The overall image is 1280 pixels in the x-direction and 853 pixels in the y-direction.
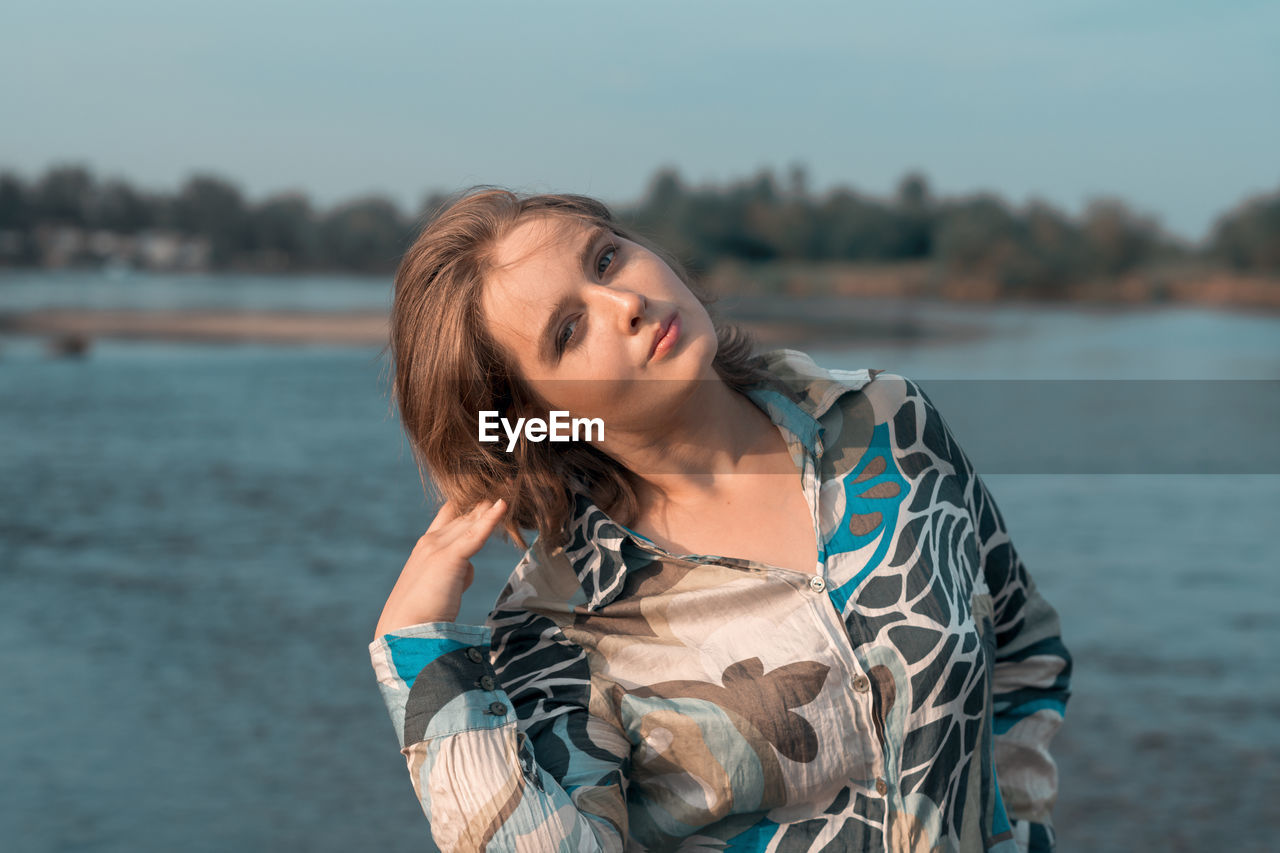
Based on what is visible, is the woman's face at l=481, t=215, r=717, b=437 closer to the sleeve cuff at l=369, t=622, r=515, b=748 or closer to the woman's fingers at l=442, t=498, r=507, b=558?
the woman's fingers at l=442, t=498, r=507, b=558

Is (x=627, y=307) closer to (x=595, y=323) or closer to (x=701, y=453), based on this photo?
(x=595, y=323)

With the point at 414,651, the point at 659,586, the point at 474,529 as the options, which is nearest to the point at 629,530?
the point at 659,586

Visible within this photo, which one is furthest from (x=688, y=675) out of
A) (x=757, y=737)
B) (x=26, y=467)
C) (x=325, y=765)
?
(x=26, y=467)

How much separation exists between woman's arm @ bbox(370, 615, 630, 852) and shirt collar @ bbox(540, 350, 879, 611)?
0.09m

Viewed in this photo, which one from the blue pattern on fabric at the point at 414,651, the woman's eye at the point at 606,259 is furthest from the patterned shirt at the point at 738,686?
the woman's eye at the point at 606,259

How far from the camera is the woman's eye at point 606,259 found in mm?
1357

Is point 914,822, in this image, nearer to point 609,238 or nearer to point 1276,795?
point 609,238

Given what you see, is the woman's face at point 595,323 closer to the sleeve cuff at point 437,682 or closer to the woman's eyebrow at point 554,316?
the woman's eyebrow at point 554,316

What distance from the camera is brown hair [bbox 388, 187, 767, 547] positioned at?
53.9 inches

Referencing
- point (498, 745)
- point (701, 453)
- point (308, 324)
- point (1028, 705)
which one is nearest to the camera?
point (498, 745)

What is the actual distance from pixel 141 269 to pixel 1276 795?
4200 cm

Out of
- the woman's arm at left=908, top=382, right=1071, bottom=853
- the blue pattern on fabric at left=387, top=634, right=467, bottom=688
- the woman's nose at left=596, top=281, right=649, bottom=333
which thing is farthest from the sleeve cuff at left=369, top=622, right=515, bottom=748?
the woman's arm at left=908, top=382, right=1071, bottom=853

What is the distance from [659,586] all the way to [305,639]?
5.01 m

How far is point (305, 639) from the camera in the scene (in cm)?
595
